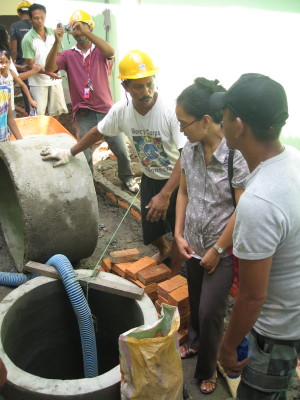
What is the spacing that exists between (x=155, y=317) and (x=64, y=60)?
4.09m

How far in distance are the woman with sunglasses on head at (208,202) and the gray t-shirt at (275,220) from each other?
0.62 metres

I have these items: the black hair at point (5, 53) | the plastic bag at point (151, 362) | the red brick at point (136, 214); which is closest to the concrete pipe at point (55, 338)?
the plastic bag at point (151, 362)

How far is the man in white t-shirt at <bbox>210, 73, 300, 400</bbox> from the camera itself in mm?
1449

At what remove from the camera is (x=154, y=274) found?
138 inches

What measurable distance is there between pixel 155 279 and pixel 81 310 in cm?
93

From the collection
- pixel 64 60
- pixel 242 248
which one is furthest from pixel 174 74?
pixel 242 248

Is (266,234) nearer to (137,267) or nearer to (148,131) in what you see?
(148,131)

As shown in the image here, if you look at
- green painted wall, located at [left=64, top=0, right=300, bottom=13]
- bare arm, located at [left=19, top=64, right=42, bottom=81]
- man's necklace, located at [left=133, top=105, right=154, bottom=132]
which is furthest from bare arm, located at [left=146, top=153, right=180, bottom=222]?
bare arm, located at [left=19, top=64, right=42, bottom=81]

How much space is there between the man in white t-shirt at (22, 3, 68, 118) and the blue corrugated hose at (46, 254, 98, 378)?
4443 mm

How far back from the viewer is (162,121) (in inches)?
128

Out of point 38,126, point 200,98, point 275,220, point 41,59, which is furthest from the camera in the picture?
point 41,59

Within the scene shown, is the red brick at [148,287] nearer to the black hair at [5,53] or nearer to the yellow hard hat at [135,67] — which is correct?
the yellow hard hat at [135,67]

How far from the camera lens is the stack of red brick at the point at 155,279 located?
3172mm

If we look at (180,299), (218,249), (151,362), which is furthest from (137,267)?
(151,362)
